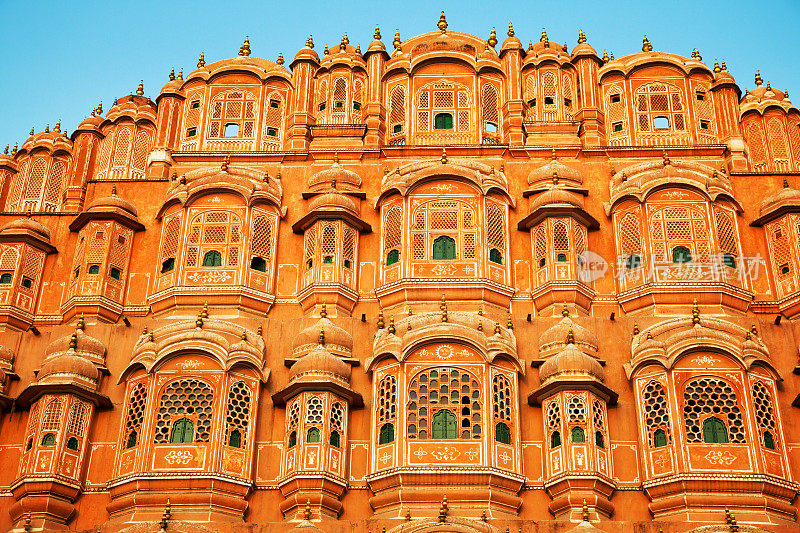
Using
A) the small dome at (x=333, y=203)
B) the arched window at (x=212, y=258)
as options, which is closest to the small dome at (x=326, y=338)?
the arched window at (x=212, y=258)

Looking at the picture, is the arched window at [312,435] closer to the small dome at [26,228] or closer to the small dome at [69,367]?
the small dome at [69,367]

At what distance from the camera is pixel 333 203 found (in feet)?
96.5

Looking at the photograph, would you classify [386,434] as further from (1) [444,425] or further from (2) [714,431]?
(2) [714,431]

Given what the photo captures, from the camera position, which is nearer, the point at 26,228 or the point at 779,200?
the point at 779,200

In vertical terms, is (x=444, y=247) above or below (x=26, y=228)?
below

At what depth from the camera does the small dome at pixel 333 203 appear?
29.3 metres

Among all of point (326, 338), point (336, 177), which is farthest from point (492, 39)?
point (326, 338)

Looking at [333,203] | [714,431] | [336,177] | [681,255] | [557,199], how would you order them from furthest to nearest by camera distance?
[336,177] → [333,203] → [557,199] → [681,255] → [714,431]

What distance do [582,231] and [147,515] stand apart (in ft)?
41.0

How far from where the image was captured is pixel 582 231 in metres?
29.4

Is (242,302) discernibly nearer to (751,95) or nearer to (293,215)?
(293,215)

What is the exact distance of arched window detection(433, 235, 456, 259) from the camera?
94.5ft

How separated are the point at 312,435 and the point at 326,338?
8.16ft

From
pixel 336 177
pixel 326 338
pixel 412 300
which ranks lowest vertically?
pixel 326 338
